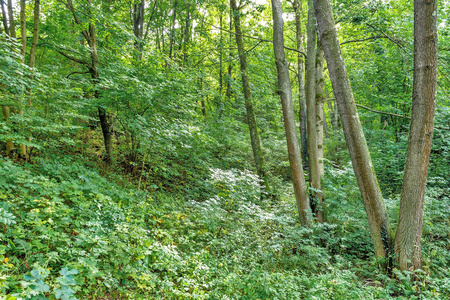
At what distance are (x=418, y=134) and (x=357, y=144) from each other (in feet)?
2.44

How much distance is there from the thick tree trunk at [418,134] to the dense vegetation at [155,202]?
398 mm

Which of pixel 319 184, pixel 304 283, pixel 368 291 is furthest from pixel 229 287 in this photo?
pixel 319 184

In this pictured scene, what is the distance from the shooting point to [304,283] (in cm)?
338

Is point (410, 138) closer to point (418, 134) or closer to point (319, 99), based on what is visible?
point (418, 134)

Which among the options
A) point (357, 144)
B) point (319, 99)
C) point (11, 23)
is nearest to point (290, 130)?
point (319, 99)

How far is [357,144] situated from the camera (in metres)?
3.56

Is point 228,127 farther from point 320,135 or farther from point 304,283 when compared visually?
point 304,283

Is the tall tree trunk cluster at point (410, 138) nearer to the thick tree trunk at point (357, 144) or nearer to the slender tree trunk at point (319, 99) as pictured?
the thick tree trunk at point (357, 144)

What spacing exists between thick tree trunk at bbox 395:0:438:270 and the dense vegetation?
1.31ft

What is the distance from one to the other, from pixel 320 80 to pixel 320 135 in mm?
1427

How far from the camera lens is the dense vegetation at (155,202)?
9.06ft

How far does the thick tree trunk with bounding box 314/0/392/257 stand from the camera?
3.48 meters

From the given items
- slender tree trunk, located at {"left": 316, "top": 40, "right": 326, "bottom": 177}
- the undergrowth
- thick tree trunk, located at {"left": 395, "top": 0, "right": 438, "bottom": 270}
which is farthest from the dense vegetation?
slender tree trunk, located at {"left": 316, "top": 40, "right": 326, "bottom": 177}

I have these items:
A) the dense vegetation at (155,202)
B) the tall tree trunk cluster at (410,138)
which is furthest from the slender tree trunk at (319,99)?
the tall tree trunk cluster at (410,138)
